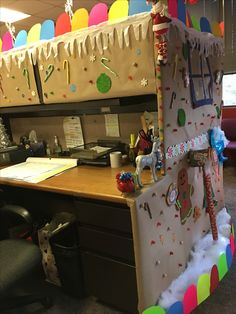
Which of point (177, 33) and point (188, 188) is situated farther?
point (188, 188)

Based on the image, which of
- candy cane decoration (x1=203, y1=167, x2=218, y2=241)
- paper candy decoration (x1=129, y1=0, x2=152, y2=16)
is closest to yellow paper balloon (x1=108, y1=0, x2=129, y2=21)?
paper candy decoration (x1=129, y1=0, x2=152, y2=16)

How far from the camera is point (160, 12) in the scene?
1188 mm

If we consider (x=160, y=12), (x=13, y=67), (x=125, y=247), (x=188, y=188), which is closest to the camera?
(x=160, y=12)

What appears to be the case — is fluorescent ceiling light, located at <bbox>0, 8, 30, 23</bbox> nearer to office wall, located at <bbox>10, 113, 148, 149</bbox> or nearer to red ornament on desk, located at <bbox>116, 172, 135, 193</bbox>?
office wall, located at <bbox>10, 113, 148, 149</bbox>

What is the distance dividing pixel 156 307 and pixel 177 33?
1.42 m

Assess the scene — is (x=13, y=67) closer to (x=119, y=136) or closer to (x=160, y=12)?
(x=119, y=136)

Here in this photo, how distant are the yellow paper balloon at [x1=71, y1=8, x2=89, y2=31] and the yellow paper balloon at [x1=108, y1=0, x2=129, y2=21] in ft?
0.62

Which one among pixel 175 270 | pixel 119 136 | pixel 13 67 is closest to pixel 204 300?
pixel 175 270

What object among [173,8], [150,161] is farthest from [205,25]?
[150,161]

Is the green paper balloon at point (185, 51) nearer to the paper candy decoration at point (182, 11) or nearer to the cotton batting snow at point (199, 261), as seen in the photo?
the paper candy decoration at point (182, 11)

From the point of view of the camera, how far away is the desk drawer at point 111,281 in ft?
4.52

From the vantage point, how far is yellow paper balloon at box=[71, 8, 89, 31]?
1.57 metres

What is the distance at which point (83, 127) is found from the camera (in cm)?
215

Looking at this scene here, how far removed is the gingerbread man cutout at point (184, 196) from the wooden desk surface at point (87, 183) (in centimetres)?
21
